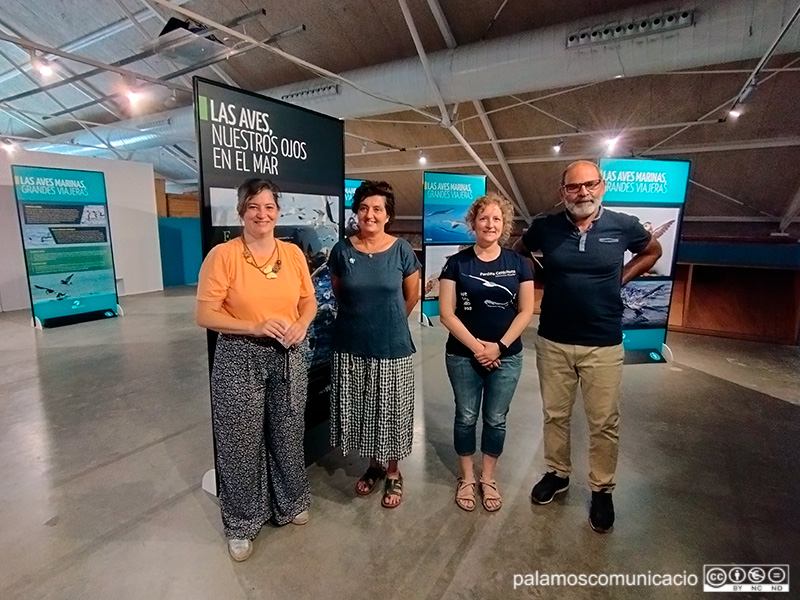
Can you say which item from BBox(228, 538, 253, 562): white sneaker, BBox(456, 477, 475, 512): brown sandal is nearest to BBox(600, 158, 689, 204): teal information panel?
BBox(456, 477, 475, 512): brown sandal

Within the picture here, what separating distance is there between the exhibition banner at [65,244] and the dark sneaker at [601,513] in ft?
21.8

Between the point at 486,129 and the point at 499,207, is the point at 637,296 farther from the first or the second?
the point at 486,129

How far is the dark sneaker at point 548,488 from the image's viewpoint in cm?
213

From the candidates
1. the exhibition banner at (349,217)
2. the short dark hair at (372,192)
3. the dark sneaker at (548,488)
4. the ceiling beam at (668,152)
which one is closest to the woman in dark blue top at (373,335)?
the short dark hair at (372,192)

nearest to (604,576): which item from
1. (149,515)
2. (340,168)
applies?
(149,515)

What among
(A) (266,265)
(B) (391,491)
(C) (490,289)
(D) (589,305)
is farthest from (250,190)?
(B) (391,491)

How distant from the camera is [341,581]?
1677 millimetres

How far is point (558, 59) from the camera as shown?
3.85m

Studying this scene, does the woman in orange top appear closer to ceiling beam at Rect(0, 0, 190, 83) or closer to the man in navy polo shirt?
the man in navy polo shirt

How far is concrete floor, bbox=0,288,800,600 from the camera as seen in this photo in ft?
5.57

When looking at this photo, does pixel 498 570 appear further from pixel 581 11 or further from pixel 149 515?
pixel 581 11

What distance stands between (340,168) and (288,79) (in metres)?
4.96

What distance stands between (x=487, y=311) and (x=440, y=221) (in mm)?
4024

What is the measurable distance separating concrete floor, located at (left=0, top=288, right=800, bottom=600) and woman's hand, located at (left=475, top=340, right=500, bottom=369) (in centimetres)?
79
